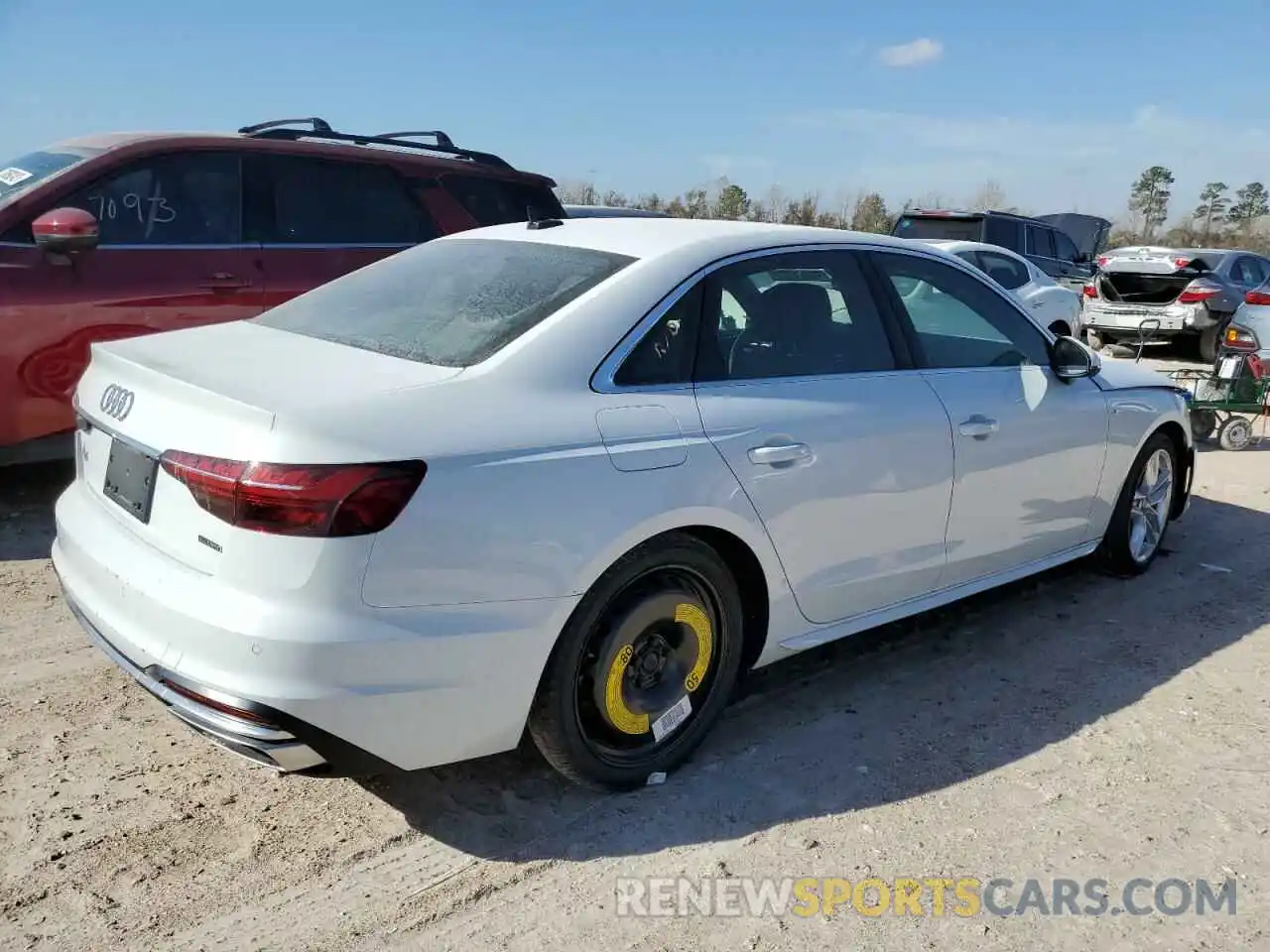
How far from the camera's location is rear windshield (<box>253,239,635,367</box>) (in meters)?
3.07

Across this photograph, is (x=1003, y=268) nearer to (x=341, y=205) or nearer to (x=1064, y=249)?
(x=1064, y=249)

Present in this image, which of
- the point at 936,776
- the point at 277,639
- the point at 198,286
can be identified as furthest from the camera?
the point at 198,286

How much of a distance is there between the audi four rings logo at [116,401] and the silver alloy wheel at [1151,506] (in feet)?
14.2

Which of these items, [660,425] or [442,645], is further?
[660,425]

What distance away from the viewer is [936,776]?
3.36 m

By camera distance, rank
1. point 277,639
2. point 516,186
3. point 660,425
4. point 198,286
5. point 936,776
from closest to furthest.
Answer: point 277,639
point 660,425
point 936,776
point 198,286
point 516,186

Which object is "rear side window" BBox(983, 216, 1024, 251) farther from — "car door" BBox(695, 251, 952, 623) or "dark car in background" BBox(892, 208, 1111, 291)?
"car door" BBox(695, 251, 952, 623)

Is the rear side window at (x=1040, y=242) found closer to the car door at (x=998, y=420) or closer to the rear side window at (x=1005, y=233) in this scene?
the rear side window at (x=1005, y=233)

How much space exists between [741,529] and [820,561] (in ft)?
1.40

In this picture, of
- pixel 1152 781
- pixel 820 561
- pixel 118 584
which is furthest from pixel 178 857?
pixel 1152 781

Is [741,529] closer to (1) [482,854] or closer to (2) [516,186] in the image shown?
(1) [482,854]

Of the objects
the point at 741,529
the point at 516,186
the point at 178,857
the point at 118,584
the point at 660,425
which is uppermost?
the point at 516,186

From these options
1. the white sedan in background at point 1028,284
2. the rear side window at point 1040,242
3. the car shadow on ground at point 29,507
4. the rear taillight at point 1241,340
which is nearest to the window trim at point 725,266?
the car shadow on ground at point 29,507

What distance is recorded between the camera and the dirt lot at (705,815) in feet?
8.57
